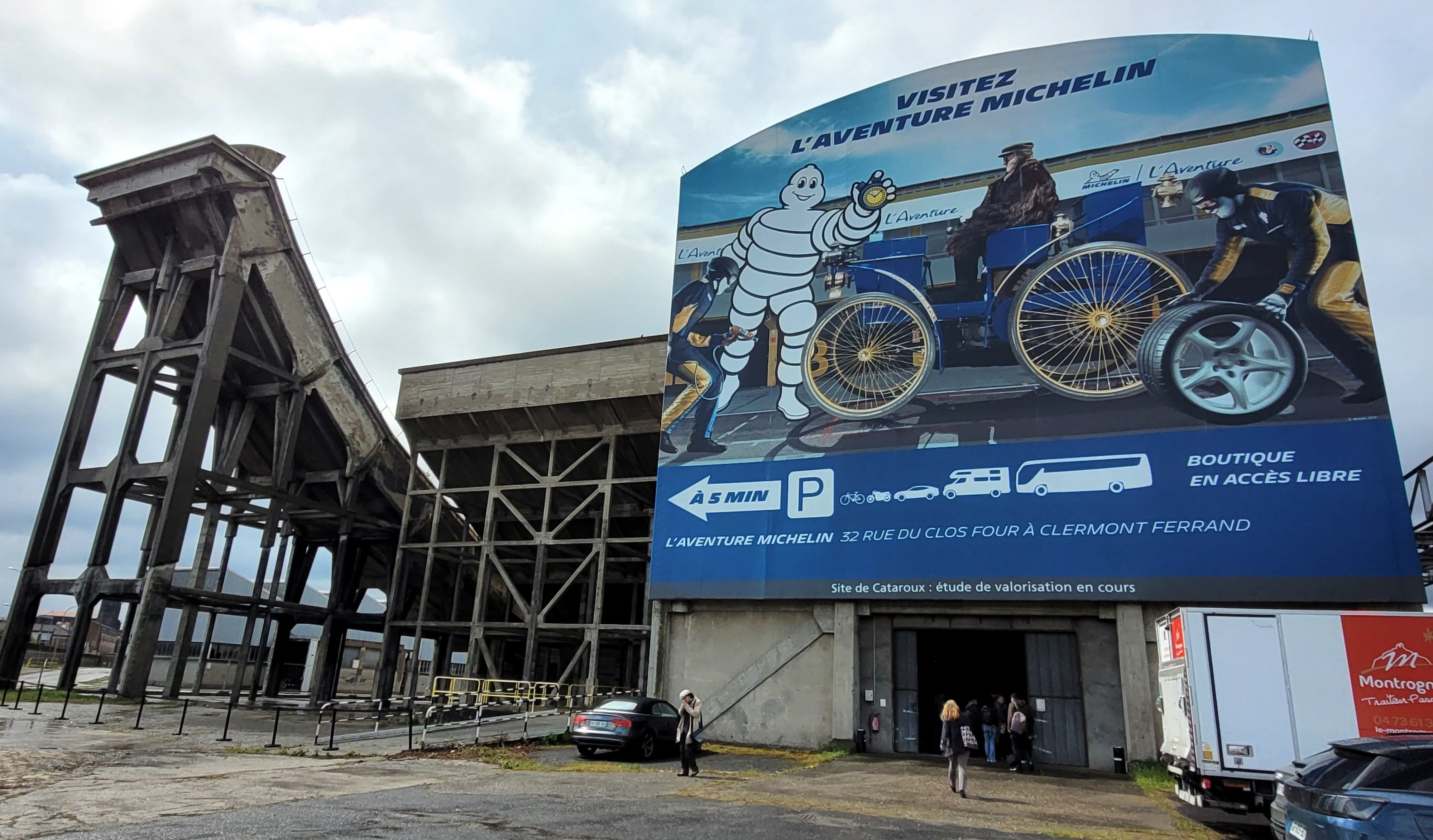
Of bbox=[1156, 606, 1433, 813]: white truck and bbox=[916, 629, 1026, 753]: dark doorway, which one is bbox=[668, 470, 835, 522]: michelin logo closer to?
bbox=[916, 629, 1026, 753]: dark doorway

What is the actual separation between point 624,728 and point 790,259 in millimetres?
15029

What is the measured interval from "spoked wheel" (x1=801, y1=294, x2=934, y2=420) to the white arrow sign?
2893mm

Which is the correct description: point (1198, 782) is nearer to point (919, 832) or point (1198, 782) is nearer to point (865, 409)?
point (919, 832)

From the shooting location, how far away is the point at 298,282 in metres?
31.8

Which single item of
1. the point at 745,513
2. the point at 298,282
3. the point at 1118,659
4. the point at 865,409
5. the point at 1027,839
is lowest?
the point at 1027,839

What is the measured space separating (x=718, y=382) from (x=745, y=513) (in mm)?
4269

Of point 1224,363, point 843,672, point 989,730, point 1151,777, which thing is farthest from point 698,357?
point 1151,777

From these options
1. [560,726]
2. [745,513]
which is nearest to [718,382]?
[745,513]

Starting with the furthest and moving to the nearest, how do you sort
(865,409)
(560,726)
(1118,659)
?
(865,409) < (560,726) < (1118,659)

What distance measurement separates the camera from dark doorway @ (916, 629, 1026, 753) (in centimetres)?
2731

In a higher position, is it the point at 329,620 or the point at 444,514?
the point at 444,514

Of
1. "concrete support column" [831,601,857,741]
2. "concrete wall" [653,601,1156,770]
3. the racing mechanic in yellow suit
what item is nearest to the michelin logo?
"concrete wall" [653,601,1156,770]

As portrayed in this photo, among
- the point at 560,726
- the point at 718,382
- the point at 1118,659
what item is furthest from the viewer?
the point at 718,382

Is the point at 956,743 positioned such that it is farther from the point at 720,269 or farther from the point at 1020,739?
the point at 720,269
